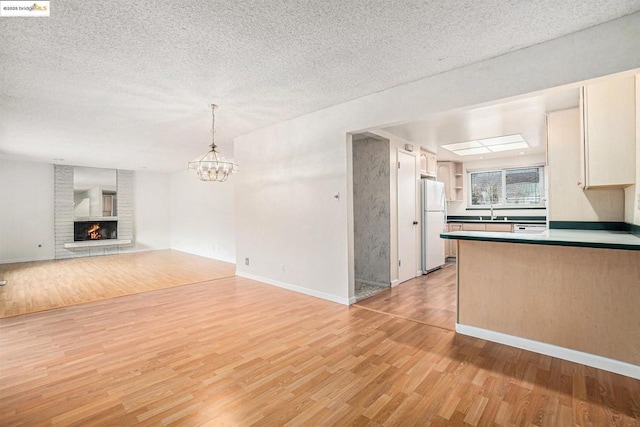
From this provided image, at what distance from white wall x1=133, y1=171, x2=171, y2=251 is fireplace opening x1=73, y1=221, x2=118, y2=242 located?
642mm

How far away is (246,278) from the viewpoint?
5551 mm

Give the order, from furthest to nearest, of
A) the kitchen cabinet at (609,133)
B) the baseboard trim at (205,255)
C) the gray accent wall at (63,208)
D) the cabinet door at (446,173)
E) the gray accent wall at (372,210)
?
the gray accent wall at (63,208) < the baseboard trim at (205,255) < the cabinet door at (446,173) < the gray accent wall at (372,210) < the kitchen cabinet at (609,133)

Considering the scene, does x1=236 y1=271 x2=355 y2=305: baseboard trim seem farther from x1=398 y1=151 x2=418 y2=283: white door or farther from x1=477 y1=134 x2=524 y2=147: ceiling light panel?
x1=477 y1=134 x2=524 y2=147: ceiling light panel

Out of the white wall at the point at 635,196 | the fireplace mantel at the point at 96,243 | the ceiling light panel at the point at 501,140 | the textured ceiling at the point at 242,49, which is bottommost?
the fireplace mantel at the point at 96,243

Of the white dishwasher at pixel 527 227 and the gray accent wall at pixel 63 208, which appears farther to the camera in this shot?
the gray accent wall at pixel 63 208

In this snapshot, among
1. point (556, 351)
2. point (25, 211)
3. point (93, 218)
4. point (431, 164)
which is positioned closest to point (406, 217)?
point (431, 164)

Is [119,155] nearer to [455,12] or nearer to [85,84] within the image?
[85,84]

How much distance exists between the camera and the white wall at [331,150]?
2.36 meters

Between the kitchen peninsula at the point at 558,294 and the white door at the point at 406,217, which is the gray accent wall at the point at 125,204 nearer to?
the white door at the point at 406,217

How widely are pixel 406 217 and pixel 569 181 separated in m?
2.25

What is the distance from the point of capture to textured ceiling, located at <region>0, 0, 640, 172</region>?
2094 mm

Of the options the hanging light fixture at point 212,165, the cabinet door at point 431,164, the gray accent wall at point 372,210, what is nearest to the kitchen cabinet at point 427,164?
the cabinet door at point 431,164

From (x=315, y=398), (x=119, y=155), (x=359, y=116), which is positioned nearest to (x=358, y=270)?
(x=359, y=116)

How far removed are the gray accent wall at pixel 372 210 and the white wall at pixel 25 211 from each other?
29.0ft
